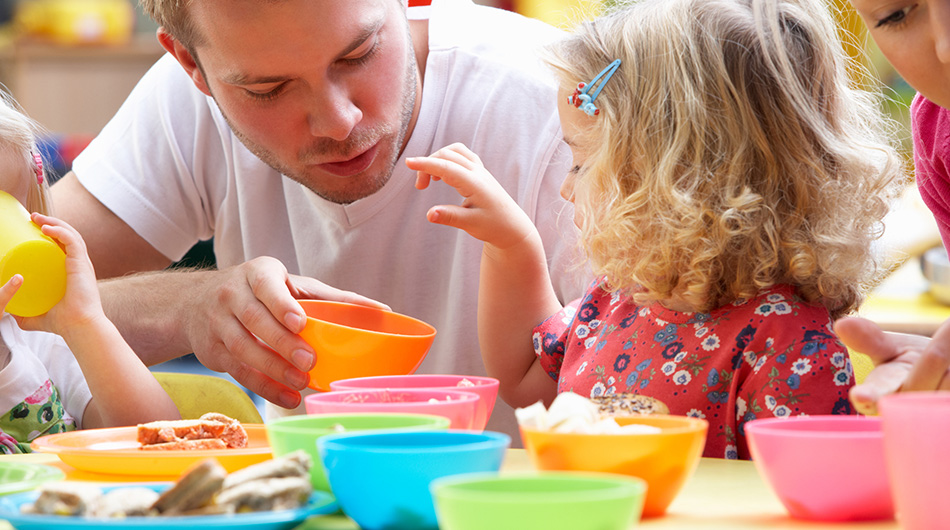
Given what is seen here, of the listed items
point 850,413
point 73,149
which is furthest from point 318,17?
point 73,149

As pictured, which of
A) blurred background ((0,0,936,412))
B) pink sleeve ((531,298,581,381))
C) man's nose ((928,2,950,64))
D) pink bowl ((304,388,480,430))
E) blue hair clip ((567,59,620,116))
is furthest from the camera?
blurred background ((0,0,936,412))

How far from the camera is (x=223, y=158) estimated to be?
1777mm

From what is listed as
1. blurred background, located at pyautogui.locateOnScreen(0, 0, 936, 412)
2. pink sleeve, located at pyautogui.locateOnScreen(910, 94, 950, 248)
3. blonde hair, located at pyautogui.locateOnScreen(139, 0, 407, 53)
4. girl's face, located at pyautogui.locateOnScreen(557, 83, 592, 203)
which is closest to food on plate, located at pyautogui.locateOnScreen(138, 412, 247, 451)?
girl's face, located at pyautogui.locateOnScreen(557, 83, 592, 203)

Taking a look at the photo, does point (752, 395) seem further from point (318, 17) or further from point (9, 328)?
point (9, 328)

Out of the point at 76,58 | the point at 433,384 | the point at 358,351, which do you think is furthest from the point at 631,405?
the point at 76,58

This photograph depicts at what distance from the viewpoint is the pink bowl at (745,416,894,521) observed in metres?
0.60

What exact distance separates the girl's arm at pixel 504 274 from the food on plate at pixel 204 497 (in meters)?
0.63

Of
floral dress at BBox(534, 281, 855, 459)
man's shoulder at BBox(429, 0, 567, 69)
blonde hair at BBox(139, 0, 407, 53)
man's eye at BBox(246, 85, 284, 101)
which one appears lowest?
floral dress at BBox(534, 281, 855, 459)

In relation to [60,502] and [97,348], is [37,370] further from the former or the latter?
[60,502]

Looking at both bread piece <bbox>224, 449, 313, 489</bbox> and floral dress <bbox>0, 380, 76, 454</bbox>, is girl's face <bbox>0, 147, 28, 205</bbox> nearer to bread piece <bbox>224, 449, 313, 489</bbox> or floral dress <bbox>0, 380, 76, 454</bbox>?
floral dress <bbox>0, 380, 76, 454</bbox>

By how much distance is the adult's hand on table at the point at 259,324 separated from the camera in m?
1.14

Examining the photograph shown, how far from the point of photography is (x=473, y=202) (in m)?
1.25

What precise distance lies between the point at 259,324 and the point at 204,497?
1.95ft

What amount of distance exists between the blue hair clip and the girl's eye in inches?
14.8
